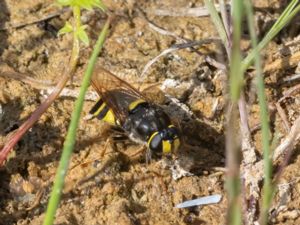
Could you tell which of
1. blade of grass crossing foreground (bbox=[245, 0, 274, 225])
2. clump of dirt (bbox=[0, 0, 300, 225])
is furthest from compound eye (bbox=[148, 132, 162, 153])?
blade of grass crossing foreground (bbox=[245, 0, 274, 225])

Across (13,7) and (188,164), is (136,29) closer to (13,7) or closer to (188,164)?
(13,7)

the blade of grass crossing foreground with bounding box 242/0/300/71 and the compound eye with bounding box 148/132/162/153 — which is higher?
the blade of grass crossing foreground with bounding box 242/0/300/71

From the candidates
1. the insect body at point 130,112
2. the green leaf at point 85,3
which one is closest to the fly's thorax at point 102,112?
the insect body at point 130,112

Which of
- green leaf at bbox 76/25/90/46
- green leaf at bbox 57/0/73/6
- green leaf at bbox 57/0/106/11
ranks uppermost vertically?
green leaf at bbox 57/0/73/6

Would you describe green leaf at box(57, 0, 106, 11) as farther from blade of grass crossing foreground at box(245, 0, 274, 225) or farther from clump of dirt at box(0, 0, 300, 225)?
blade of grass crossing foreground at box(245, 0, 274, 225)

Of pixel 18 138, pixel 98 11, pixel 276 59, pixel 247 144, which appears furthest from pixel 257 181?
pixel 98 11

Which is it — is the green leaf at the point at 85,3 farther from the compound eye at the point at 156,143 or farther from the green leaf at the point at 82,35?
the compound eye at the point at 156,143
